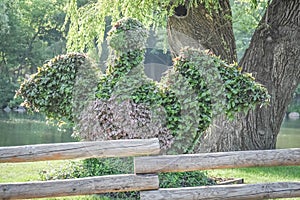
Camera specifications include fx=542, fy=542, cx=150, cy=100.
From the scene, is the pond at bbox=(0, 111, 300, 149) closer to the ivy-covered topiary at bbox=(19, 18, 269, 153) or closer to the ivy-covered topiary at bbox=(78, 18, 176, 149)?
the ivy-covered topiary at bbox=(19, 18, 269, 153)

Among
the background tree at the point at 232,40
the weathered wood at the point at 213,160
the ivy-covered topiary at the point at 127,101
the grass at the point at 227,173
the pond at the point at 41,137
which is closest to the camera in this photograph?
the weathered wood at the point at 213,160

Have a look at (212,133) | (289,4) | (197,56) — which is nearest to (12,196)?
(197,56)

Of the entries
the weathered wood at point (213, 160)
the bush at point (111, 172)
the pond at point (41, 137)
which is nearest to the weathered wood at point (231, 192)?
the weathered wood at point (213, 160)

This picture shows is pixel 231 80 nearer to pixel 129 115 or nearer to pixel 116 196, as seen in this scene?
pixel 129 115

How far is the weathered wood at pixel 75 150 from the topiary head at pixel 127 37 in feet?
7.51

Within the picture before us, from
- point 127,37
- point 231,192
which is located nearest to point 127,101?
point 127,37

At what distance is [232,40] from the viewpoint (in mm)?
9453

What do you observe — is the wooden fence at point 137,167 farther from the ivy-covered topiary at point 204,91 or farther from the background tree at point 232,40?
the background tree at point 232,40

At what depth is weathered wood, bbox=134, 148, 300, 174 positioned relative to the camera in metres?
4.30

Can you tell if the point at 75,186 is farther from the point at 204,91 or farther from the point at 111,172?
the point at 204,91

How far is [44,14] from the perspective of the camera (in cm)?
3012

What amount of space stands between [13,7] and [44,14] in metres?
1.80

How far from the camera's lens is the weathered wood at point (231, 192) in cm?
434

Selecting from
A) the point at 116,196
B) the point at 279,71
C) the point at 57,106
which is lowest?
the point at 116,196
